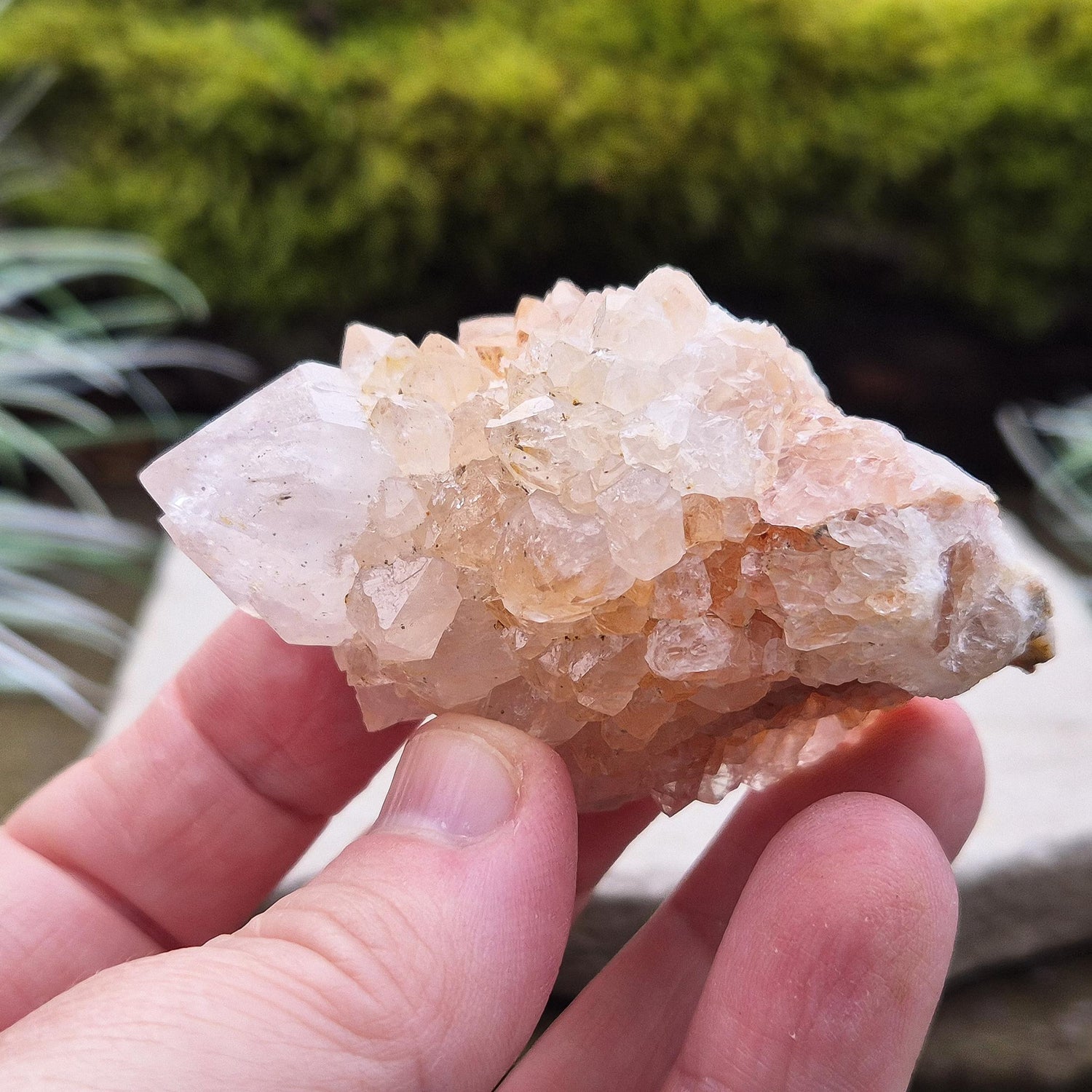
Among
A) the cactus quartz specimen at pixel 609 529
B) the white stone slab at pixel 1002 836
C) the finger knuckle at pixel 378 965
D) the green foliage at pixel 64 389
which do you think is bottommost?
the white stone slab at pixel 1002 836

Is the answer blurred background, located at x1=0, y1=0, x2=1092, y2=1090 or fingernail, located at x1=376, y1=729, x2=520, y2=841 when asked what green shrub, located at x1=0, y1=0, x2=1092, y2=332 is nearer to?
blurred background, located at x1=0, y1=0, x2=1092, y2=1090

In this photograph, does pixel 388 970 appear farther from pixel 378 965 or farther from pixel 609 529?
pixel 609 529

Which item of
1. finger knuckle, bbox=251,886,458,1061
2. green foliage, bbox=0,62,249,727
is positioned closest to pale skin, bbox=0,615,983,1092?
finger knuckle, bbox=251,886,458,1061

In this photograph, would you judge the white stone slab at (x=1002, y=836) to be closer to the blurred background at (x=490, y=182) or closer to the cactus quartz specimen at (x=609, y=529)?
the blurred background at (x=490, y=182)

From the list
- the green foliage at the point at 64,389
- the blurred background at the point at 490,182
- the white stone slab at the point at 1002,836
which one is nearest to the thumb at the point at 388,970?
the white stone slab at the point at 1002,836

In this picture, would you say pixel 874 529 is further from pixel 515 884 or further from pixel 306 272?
pixel 306 272

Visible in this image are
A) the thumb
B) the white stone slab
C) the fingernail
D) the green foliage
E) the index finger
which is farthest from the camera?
the green foliage

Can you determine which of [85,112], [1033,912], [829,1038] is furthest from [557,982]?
[85,112]
